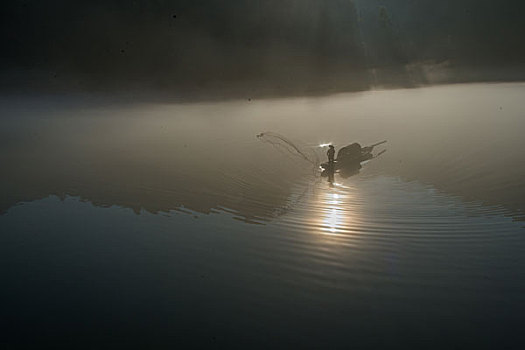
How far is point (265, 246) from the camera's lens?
5527 mm

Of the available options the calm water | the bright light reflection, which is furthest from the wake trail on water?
the bright light reflection

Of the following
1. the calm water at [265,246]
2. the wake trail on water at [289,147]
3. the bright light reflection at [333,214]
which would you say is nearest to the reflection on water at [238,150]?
the calm water at [265,246]

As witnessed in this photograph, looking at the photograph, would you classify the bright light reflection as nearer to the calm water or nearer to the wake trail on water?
the calm water

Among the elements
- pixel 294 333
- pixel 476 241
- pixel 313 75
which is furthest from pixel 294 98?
pixel 294 333

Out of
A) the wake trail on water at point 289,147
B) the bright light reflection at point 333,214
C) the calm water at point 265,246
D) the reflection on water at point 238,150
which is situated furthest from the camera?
the wake trail on water at point 289,147

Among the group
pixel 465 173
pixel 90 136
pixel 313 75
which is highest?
pixel 313 75

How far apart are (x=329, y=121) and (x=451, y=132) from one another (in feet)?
14.1

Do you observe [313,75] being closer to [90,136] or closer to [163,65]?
[163,65]

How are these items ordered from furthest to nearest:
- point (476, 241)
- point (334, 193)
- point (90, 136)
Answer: point (90, 136) < point (334, 193) < point (476, 241)

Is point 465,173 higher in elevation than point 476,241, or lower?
higher

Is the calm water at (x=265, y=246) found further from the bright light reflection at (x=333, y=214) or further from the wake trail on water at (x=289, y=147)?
the wake trail on water at (x=289, y=147)

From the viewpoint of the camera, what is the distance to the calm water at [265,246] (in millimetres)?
3908

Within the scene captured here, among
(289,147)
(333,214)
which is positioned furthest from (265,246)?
(289,147)

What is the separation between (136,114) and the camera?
1978cm
